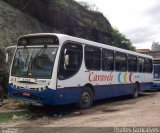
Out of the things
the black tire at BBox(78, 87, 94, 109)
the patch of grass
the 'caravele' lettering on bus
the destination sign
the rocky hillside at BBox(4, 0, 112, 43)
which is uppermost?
the rocky hillside at BBox(4, 0, 112, 43)

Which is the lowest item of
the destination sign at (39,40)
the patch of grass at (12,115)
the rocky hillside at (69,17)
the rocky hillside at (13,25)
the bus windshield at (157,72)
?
the patch of grass at (12,115)

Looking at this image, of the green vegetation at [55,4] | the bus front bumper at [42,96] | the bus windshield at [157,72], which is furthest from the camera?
the bus windshield at [157,72]

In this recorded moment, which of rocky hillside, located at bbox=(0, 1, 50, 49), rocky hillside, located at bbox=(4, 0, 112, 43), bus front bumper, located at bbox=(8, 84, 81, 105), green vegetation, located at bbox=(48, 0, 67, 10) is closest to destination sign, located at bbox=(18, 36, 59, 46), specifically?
bus front bumper, located at bbox=(8, 84, 81, 105)

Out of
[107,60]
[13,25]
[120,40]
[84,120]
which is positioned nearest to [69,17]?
[13,25]

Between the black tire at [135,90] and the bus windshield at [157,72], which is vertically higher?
the bus windshield at [157,72]

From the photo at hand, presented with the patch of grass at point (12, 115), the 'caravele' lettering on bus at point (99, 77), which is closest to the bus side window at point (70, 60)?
the 'caravele' lettering on bus at point (99, 77)

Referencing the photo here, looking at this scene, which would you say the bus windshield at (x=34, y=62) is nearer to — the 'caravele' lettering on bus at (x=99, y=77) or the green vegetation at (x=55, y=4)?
the 'caravele' lettering on bus at (x=99, y=77)

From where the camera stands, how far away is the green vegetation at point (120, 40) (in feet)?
117

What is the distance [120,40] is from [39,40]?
78.2 ft

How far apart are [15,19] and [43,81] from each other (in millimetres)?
10676

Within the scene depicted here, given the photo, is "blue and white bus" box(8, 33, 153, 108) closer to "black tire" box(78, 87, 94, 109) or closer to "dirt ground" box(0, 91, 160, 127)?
"black tire" box(78, 87, 94, 109)

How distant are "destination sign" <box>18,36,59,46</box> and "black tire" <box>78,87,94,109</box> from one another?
2.70 m

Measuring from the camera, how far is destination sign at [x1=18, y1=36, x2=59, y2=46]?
1265 centimetres

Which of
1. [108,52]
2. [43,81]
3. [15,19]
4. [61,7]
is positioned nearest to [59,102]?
[43,81]
